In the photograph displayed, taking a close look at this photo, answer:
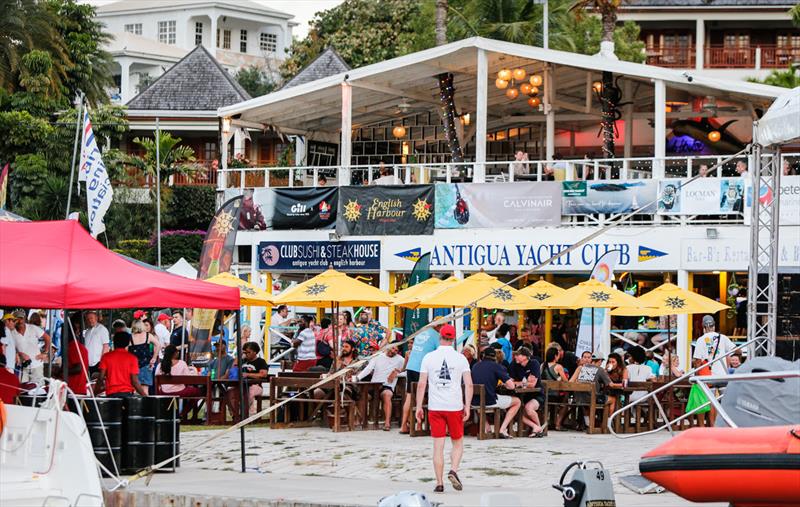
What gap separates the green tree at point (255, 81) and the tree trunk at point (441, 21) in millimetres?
30999

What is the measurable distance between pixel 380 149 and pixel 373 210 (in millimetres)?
7914

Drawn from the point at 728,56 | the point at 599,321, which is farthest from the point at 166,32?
the point at 599,321

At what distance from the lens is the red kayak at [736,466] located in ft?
35.6

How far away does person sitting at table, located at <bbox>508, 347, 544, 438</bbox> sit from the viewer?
2106cm

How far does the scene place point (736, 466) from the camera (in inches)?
434

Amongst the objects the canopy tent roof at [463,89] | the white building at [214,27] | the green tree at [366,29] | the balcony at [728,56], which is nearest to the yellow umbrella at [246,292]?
the canopy tent roof at [463,89]

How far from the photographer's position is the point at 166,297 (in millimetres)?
15703

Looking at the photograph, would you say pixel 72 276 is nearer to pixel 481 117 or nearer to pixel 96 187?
pixel 96 187

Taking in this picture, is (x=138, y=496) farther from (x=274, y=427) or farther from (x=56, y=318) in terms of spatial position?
(x=56, y=318)

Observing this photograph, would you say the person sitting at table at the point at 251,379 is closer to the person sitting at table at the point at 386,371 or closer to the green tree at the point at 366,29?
the person sitting at table at the point at 386,371

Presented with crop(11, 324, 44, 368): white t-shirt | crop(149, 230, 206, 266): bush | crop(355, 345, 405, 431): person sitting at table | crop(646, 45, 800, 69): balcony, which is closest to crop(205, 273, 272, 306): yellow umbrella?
crop(355, 345, 405, 431): person sitting at table

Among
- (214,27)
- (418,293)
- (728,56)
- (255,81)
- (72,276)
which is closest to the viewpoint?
(72,276)

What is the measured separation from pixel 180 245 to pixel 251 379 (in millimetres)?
30178

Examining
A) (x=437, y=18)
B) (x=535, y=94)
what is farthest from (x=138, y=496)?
(x=437, y=18)
